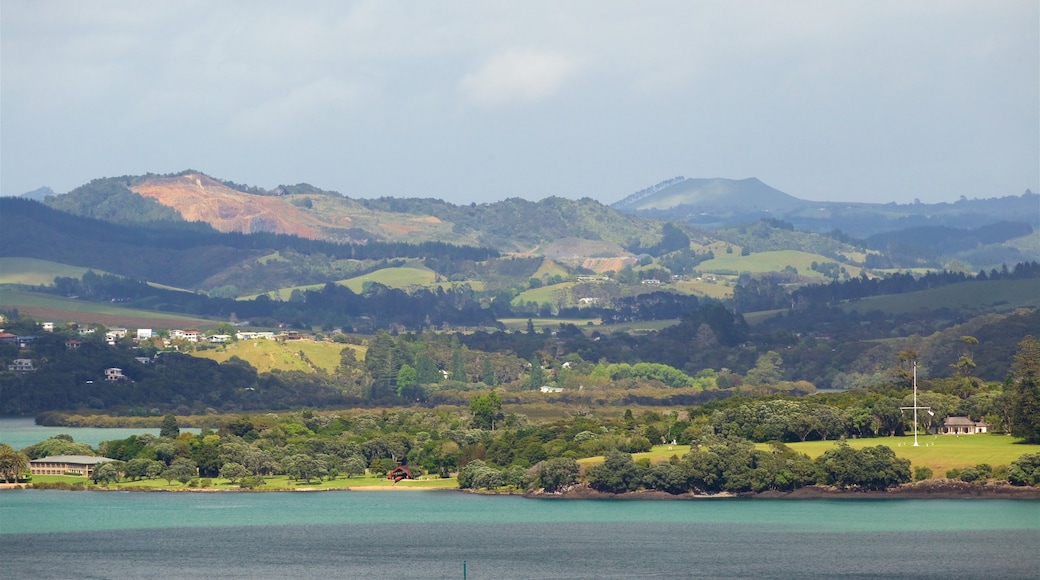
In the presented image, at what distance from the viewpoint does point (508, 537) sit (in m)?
82.6

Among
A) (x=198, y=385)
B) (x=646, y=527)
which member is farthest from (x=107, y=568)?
(x=198, y=385)

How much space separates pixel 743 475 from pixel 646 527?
37.7 feet

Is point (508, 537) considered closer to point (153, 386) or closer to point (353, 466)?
point (353, 466)

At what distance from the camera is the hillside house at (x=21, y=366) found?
174 meters

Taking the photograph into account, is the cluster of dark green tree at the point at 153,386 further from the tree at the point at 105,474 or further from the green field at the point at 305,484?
the tree at the point at 105,474

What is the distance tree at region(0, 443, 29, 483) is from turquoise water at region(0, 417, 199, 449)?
618 inches

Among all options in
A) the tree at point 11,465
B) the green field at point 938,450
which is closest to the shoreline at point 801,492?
the green field at point 938,450

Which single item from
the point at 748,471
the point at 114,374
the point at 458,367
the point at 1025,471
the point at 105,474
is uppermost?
the point at 458,367

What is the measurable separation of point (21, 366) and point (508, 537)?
103 metres

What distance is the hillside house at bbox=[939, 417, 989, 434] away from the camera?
107375 mm

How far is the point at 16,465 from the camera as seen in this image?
106 metres

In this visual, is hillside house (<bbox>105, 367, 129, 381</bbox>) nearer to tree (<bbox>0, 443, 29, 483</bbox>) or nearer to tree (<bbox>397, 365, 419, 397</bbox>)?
tree (<bbox>397, 365, 419, 397</bbox>)

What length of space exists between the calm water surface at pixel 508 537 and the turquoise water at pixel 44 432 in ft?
98.8

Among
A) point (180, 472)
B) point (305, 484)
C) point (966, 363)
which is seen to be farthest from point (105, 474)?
point (966, 363)
